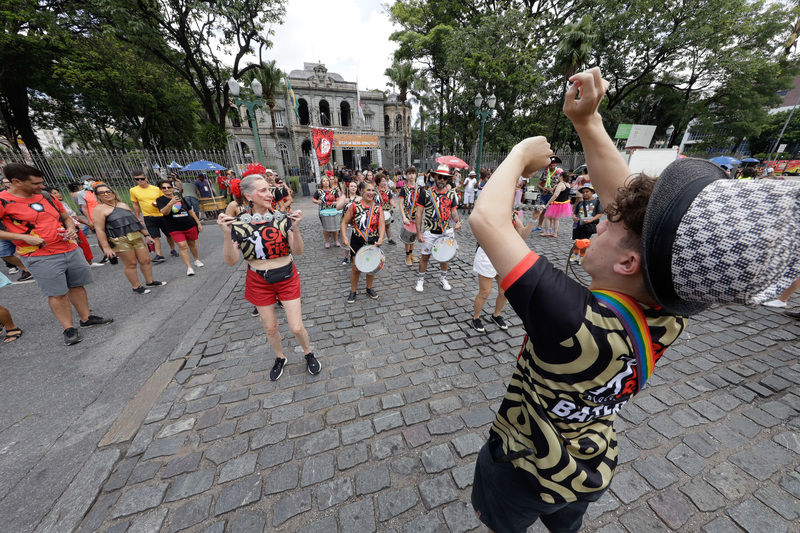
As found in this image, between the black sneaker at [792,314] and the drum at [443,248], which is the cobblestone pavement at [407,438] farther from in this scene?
the drum at [443,248]

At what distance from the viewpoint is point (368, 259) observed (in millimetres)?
4914

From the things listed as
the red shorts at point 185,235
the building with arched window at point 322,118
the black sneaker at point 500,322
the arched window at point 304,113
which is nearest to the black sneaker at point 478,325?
the black sneaker at point 500,322

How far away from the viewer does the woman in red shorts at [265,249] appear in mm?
3016

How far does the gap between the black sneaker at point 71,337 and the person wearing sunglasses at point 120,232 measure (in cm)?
150

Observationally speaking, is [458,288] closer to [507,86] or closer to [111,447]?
[111,447]

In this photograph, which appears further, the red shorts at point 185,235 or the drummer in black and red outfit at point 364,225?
the red shorts at point 185,235

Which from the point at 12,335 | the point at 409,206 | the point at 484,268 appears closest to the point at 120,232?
the point at 12,335

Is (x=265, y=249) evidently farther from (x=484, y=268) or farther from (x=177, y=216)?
(x=177, y=216)

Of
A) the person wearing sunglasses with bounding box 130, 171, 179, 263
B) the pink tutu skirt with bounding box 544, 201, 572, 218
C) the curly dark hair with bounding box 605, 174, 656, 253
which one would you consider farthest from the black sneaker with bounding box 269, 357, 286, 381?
the pink tutu skirt with bounding box 544, 201, 572, 218

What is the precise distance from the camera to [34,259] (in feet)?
12.5

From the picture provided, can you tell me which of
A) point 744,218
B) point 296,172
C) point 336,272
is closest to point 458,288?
point 336,272

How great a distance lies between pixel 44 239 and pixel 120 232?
55.8 inches

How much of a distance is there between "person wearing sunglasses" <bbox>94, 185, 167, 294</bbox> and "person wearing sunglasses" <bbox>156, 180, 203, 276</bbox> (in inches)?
32.5

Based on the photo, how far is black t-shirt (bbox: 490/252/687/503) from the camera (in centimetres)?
90
